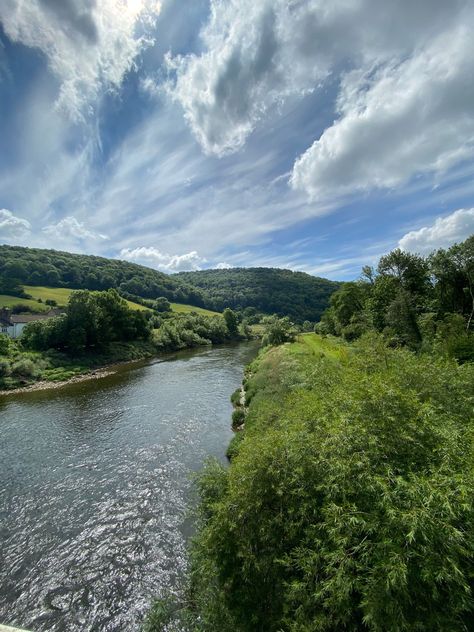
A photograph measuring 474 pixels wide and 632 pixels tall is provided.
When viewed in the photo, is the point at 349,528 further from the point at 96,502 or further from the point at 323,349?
the point at 323,349

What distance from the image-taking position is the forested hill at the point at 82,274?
384 ft

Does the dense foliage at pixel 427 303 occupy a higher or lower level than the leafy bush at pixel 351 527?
higher

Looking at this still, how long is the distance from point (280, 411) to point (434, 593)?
11135 mm

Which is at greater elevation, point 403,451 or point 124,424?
point 403,451

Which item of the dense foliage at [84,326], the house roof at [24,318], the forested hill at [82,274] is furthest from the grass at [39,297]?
the dense foliage at [84,326]

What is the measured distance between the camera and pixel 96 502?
15836 millimetres

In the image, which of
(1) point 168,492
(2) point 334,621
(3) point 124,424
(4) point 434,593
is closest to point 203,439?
(1) point 168,492

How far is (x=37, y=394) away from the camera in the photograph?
36625 mm

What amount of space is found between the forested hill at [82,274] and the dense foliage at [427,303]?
11894 cm

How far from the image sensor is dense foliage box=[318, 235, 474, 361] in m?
27.4

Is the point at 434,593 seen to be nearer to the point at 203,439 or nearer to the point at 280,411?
the point at 280,411

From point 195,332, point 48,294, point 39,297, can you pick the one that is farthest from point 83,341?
point 48,294

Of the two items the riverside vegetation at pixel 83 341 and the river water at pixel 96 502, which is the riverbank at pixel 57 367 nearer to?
the riverside vegetation at pixel 83 341

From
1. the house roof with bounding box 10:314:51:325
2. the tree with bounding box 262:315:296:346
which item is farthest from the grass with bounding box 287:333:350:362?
the house roof with bounding box 10:314:51:325
